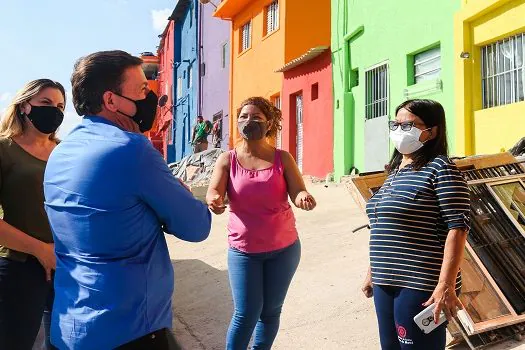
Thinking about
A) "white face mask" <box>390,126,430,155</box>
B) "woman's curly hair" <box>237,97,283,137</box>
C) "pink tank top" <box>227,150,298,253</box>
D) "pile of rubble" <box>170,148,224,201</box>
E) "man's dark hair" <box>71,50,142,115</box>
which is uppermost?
"pile of rubble" <box>170,148,224,201</box>

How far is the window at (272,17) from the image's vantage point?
17191mm

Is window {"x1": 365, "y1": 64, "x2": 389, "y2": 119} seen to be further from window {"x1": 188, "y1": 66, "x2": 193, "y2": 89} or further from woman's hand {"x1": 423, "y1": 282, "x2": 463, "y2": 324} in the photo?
window {"x1": 188, "y1": 66, "x2": 193, "y2": 89}

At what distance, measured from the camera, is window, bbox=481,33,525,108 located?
8.12 meters

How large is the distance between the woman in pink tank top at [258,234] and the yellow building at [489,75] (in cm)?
581

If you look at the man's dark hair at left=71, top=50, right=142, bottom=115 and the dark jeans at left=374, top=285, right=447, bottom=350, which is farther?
the dark jeans at left=374, top=285, right=447, bottom=350

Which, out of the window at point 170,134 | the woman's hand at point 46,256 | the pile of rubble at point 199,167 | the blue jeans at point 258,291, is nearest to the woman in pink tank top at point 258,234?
the blue jeans at point 258,291

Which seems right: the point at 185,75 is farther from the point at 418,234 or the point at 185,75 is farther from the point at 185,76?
the point at 418,234

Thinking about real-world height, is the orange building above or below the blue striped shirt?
above

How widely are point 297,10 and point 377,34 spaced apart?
16.4ft

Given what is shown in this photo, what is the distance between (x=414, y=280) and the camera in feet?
8.14

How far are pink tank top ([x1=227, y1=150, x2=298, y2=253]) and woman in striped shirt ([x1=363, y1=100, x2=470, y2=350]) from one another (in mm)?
748

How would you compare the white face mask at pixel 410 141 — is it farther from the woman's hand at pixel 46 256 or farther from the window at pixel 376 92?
the window at pixel 376 92

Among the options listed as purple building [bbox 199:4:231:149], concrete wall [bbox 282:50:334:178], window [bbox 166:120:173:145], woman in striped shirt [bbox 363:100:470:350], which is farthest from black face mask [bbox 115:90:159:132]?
window [bbox 166:120:173:145]

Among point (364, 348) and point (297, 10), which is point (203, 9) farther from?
point (364, 348)
